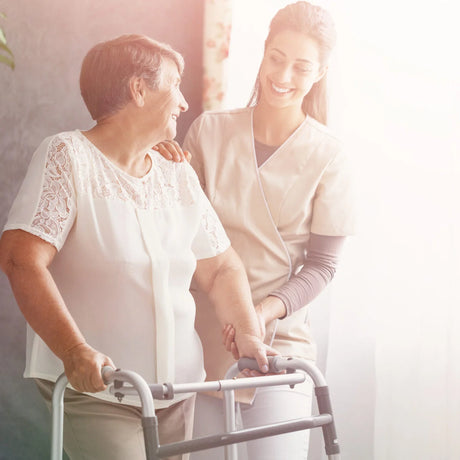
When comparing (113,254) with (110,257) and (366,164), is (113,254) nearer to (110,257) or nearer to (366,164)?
(110,257)

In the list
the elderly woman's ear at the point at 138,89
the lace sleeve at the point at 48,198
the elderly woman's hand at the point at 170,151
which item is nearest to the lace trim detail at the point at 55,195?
the lace sleeve at the point at 48,198

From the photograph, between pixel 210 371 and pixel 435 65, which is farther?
pixel 435 65

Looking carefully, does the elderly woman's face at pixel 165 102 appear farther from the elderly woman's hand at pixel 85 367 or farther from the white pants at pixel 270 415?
the white pants at pixel 270 415

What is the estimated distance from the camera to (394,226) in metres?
2.01

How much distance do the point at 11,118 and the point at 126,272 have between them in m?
0.58

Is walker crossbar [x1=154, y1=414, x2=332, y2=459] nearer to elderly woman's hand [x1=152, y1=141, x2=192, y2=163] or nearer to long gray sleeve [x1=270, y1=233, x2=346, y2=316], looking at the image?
long gray sleeve [x1=270, y1=233, x2=346, y2=316]

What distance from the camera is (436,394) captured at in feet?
6.45

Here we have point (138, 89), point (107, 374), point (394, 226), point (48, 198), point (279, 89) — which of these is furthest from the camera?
point (394, 226)

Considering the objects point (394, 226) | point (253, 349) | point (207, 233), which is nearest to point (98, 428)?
point (253, 349)

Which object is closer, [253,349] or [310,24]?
[253,349]

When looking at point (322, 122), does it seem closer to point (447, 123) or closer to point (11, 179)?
point (447, 123)

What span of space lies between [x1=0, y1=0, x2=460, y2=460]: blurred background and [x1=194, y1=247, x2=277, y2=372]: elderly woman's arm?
0.48 metres

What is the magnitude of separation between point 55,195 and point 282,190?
1.90ft

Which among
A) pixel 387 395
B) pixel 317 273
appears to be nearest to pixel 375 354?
pixel 387 395
